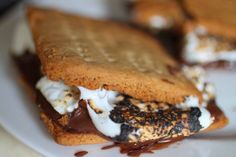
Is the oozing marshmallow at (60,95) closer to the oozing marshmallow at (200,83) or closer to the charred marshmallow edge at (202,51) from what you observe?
the oozing marshmallow at (200,83)

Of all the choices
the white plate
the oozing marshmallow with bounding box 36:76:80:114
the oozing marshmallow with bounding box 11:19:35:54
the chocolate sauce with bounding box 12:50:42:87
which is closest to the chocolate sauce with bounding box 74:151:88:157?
the white plate

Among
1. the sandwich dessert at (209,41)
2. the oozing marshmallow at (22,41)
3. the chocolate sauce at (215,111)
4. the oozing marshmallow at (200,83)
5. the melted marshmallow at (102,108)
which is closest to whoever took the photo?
the melted marshmallow at (102,108)

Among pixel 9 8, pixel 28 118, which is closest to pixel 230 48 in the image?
pixel 28 118

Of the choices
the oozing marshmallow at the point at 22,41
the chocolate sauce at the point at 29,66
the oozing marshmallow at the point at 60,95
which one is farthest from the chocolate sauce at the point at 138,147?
the oozing marshmallow at the point at 22,41

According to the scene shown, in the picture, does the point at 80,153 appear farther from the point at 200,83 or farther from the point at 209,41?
the point at 209,41

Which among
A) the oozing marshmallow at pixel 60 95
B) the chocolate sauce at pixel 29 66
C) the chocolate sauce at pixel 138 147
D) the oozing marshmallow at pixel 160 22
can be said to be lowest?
the chocolate sauce at pixel 138 147

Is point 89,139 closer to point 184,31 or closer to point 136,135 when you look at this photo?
point 136,135

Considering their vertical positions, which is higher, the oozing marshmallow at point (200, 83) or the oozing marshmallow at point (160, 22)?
the oozing marshmallow at point (160, 22)

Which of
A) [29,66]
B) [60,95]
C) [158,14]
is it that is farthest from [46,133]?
[158,14]
